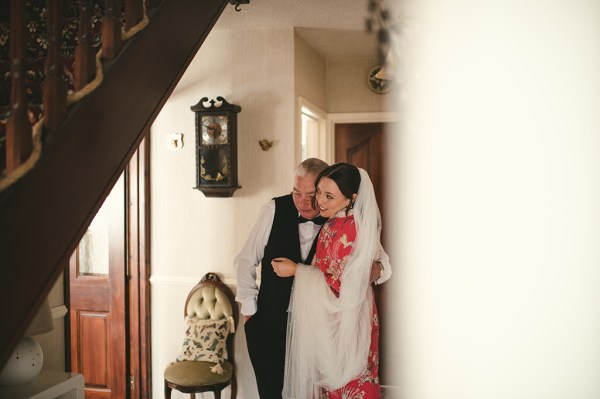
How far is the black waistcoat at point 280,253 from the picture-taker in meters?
2.69

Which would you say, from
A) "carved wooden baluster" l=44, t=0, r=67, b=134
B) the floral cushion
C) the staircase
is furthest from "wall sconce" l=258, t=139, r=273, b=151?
"carved wooden baluster" l=44, t=0, r=67, b=134

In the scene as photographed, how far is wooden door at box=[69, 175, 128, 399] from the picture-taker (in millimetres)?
3889

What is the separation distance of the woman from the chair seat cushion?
1110 mm

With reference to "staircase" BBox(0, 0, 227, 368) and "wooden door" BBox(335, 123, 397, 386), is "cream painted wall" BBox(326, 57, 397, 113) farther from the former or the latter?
"staircase" BBox(0, 0, 227, 368)

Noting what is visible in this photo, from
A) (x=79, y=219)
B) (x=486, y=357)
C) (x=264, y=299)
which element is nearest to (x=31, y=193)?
(x=79, y=219)

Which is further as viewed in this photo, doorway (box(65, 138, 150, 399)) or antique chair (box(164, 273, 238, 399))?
doorway (box(65, 138, 150, 399))

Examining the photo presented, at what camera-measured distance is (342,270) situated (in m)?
2.13

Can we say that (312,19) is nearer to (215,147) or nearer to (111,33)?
(215,147)

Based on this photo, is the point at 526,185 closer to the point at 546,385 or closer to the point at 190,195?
the point at 546,385

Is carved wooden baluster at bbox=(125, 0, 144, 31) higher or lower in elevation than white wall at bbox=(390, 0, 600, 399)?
higher

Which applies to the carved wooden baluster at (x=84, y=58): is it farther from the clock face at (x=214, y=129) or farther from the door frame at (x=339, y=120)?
the door frame at (x=339, y=120)

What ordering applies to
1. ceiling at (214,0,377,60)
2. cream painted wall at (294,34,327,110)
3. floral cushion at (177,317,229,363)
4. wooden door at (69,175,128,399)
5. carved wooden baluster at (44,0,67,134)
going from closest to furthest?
1. carved wooden baluster at (44,0,67,134)
2. ceiling at (214,0,377,60)
3. floral cushion at (177,317,229,363)
4. cream painted wall at (294,34,327,110)
5. wooden door at (69,175,128,399)

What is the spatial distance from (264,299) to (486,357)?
6.72 feet

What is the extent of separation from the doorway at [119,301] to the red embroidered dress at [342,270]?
2058mm
